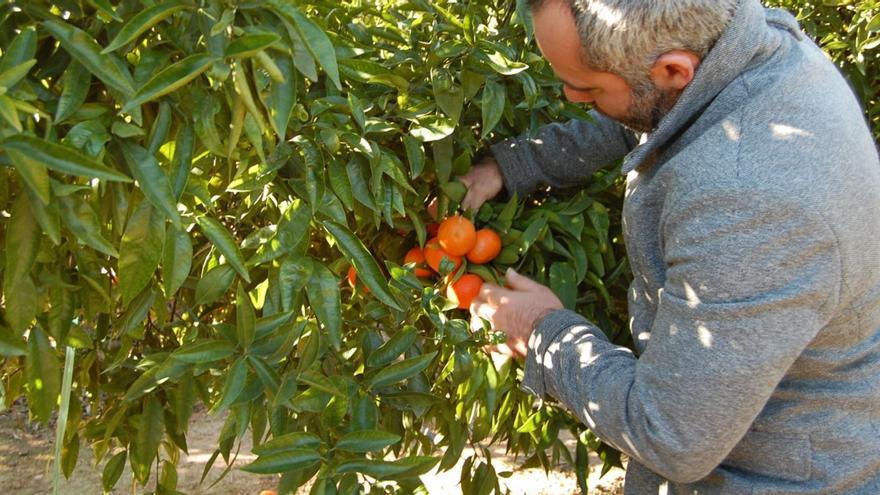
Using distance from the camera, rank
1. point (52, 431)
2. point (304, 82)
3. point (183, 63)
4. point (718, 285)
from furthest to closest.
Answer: point (52, 431), point (304, 82), point (718, 285), point (183, 63)

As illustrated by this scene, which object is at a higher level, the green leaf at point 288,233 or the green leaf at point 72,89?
the green leaf at point 72,89

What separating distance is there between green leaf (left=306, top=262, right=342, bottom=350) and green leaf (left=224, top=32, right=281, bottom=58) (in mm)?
389

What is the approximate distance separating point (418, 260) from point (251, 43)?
28.4 inches

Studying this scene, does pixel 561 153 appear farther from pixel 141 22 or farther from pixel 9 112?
pixel 9 112

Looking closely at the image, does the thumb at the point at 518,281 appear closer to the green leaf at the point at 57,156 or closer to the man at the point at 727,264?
the man at the point at 727,264

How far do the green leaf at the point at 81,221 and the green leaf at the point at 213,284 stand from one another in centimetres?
26

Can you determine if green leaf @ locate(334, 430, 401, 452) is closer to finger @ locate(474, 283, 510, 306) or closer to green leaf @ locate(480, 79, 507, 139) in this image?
finger @ locate(474, 283, 510, 306)

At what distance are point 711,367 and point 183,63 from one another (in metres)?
0.77

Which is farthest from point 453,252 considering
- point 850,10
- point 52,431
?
point 52,431

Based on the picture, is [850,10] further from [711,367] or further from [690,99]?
[711,367]

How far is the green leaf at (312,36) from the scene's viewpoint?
3.17ft

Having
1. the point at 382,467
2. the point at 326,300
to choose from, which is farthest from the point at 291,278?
the point at 382,467

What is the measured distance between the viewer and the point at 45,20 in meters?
0.93

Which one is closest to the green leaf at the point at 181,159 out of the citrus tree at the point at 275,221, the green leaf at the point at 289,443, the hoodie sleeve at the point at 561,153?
the citrus tree at the point at 275,221
